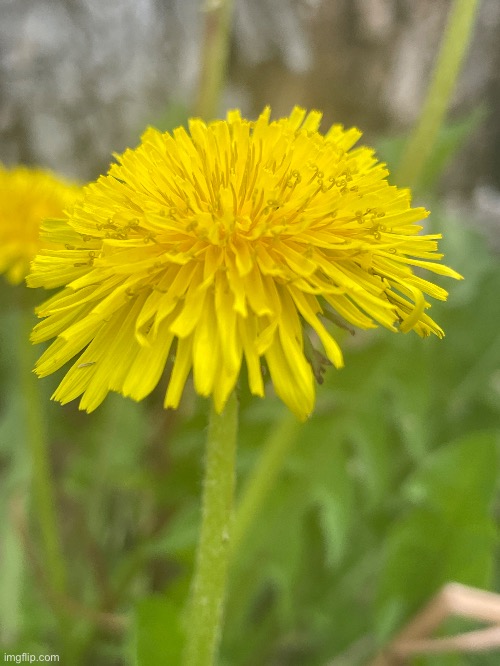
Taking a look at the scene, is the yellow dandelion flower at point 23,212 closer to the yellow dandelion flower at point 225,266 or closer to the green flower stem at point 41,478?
the green flower stem at point 41,478

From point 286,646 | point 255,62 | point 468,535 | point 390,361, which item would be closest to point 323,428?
point 390,361

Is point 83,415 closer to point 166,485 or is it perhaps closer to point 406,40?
point 166,485

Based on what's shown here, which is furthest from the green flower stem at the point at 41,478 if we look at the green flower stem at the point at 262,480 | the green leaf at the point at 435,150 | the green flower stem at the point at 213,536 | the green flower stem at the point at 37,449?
the green leaf at the point at 435,150

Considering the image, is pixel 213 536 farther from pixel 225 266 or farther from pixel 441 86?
pixel 441 86

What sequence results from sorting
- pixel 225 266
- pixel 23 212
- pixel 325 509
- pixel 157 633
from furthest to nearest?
pixel 325 509
pixel 23 212
pixel 157 633
pixel 225 266

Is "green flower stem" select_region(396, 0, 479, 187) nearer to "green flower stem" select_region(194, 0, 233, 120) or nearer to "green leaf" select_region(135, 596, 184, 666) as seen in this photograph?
"green flower stem" select_region(194, 0, 233, 120)

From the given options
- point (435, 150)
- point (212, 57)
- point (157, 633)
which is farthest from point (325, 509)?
point (212, 57)

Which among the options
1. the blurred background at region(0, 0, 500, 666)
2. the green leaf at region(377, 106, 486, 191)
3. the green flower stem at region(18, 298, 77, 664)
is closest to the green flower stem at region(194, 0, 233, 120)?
the blurred background at region(0, 0, 500, 666)
